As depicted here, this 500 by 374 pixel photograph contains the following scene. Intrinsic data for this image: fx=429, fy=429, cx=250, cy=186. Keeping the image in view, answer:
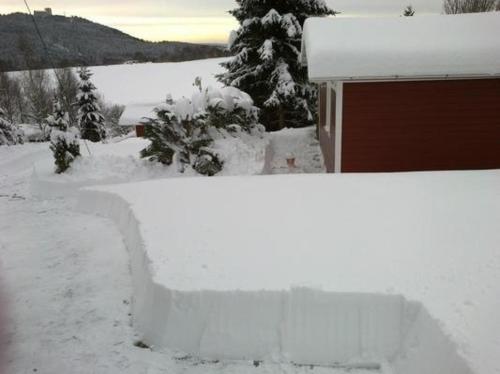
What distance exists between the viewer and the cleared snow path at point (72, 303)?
10.9 feet

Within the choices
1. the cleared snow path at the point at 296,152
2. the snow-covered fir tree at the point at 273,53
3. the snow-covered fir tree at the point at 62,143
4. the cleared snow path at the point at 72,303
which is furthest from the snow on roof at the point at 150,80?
the cleared snow path at the point at 72,303

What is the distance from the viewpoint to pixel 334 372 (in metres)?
3.21

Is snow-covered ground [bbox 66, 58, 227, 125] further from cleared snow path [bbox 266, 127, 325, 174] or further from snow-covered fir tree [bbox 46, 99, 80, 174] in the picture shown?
snow-covered fir tree [bbox 46, 99, 80, 174]

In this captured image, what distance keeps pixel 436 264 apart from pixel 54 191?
737 centimetres

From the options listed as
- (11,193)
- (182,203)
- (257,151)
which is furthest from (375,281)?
(11,193)

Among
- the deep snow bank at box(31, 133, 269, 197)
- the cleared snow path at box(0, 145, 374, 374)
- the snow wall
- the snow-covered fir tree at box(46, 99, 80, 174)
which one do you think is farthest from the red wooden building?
the snow-covered fir tree at box(46, 99, 80, 174)

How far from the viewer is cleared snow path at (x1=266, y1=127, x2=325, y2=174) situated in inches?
416

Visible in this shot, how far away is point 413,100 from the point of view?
7.98 meters

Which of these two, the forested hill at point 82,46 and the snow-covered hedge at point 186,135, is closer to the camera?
the snow-covered hedge at point 186,135

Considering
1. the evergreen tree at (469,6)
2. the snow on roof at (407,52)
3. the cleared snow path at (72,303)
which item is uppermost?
the evergreen tree at (469,6)

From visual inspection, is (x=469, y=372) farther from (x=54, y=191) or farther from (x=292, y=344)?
(x=54, y=191)

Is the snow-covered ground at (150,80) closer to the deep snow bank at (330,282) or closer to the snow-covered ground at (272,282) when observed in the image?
the snow-covered ground at (272,282)

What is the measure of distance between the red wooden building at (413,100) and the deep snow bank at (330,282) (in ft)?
9.16

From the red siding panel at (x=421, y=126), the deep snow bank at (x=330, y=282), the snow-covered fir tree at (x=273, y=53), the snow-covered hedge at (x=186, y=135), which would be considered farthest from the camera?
the snow-covered fir tree at (x=273, y=53)
